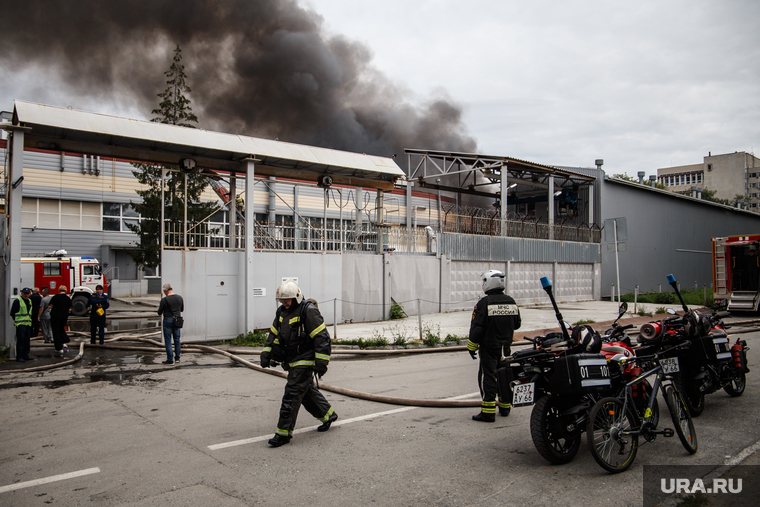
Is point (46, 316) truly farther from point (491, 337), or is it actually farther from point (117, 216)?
point (117, 216)

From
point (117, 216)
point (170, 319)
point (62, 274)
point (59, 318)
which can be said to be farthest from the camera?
point (117, 216)

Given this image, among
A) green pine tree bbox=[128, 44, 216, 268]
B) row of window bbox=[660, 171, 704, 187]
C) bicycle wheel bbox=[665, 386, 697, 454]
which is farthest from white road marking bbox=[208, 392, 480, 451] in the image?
row of window bbox=[660, 171, 704, 187]

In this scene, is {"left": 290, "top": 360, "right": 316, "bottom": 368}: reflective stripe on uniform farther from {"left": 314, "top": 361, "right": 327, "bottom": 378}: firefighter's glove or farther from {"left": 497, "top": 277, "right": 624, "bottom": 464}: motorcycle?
{"left": 497, "top": 277, "right": 624, "bottom": 464}: motorcycle

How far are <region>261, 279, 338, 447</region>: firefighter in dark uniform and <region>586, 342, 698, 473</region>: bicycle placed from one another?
106 inches

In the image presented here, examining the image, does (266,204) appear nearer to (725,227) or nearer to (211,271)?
(211,271)

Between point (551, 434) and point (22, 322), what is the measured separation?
1101cm

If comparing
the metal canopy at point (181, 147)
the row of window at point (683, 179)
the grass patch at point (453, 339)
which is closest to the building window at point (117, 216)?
the metal canopy at point (181, 147)

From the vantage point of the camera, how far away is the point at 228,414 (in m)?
6.54

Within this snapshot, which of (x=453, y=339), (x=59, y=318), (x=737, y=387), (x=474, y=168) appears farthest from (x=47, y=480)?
(x=474, y=168)

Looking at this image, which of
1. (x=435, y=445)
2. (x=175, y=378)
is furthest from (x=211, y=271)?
(x=435, y=445)

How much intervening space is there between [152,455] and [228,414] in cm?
154

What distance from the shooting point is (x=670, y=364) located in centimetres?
584

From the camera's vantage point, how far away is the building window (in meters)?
32.8

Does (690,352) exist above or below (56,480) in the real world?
above
